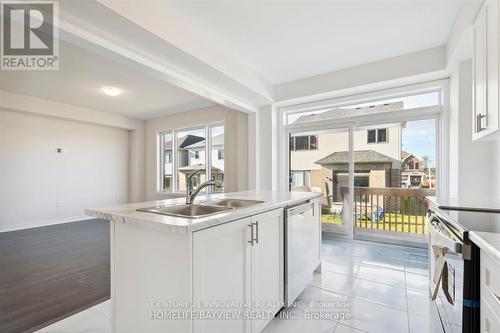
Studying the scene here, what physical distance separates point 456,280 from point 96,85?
5.21 meters

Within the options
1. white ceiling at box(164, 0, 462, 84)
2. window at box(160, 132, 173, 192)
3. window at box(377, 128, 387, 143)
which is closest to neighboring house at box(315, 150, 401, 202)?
window at box(377, 128, 387, 143)

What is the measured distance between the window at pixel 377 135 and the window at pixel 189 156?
308cm

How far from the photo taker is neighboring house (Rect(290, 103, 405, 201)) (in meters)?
3.78

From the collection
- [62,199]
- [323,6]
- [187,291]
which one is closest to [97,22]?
[323,6]

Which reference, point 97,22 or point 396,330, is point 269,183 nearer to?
point 396,330

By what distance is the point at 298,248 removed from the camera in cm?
212

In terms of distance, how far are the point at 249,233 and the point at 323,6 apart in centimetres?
229

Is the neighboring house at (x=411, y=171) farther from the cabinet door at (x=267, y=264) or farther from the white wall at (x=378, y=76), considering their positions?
the cabinet door at (x=267, y=264)

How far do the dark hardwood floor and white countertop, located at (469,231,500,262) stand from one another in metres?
2.80

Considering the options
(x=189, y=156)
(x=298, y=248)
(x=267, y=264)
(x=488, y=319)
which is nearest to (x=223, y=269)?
(x=267, y=264)

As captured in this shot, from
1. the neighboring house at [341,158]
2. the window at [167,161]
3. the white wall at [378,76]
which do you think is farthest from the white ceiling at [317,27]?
the window at [167,161]

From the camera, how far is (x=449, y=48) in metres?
2.78

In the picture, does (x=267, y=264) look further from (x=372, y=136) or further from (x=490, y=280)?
(x=372, y=136)

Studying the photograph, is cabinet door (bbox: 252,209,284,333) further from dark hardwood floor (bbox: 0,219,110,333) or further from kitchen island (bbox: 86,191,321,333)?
dark hardwood floor (bbox: 0,219,110,333)
